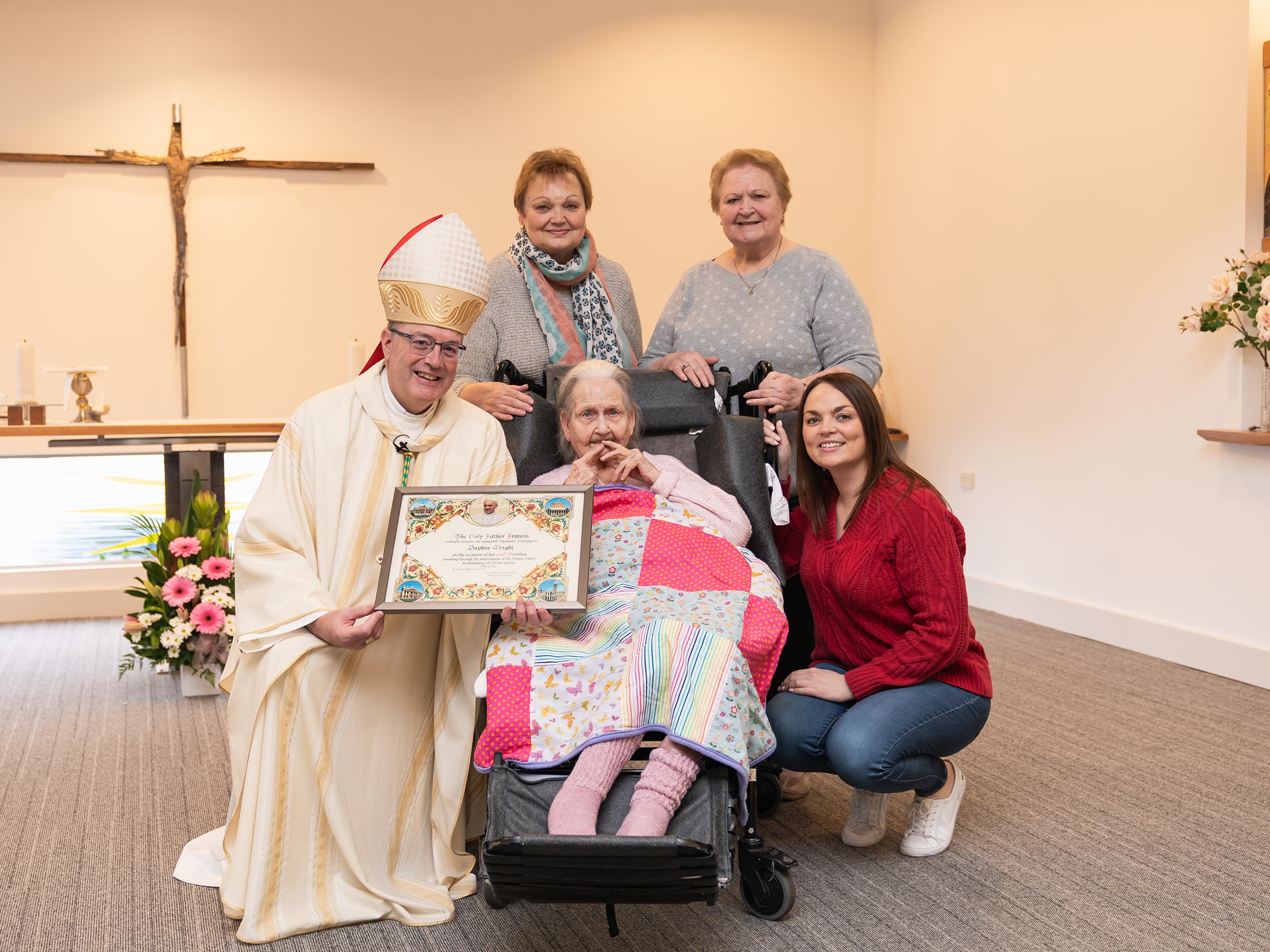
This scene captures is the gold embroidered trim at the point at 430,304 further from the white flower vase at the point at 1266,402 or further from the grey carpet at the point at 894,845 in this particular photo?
the white flower vase at the point at 1266,402

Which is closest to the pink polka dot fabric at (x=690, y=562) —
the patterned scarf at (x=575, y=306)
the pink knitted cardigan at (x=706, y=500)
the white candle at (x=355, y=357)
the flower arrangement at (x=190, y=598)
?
the pink knitted cardigan at (x=706, y=500)

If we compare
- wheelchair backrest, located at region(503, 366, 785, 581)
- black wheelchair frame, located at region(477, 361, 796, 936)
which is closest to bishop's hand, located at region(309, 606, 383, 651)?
black wheelchair frame, located at region(477, 361, 796, 936)

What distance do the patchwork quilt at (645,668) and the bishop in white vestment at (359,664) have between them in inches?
11.5

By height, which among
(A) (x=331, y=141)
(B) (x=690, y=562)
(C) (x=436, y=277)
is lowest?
(B) (x=690, y=562)

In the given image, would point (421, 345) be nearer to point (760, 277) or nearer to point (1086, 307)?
point (760, 277)

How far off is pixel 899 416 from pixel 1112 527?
6.00 ft

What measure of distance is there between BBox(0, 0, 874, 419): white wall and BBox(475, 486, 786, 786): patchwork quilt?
4.01 meters

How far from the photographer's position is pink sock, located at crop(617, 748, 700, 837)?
1.74 metres

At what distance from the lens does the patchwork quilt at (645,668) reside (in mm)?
1856

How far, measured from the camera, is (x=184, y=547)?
3672 mm

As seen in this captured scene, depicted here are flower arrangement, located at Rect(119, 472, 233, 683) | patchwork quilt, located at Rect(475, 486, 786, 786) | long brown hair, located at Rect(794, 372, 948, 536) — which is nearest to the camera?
patchwork quilt, located at Rect(475, 486, 786, 786)

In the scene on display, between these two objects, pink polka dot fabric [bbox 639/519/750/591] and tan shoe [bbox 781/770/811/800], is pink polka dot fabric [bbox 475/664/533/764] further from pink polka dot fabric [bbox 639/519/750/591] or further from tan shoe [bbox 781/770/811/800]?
tan shoe [bbox 781/770/811/800]

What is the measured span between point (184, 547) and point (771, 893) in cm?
256

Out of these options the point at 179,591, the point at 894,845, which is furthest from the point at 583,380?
the point at 179,591
